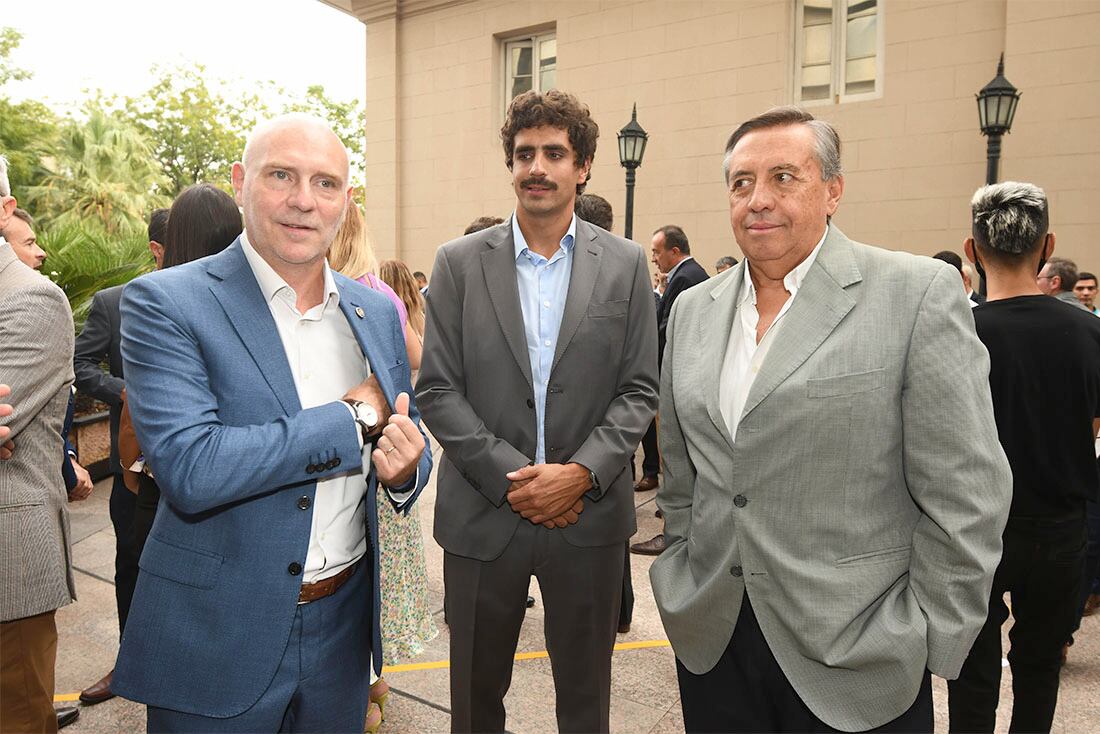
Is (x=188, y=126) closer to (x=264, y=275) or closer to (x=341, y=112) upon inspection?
(x=341, y=112)

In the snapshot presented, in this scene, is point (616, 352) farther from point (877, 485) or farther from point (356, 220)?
point (356, 220)

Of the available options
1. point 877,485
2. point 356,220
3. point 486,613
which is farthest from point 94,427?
point 877,485

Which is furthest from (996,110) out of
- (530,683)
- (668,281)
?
(530,683)

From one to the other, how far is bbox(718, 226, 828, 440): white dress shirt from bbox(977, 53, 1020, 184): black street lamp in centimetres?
797

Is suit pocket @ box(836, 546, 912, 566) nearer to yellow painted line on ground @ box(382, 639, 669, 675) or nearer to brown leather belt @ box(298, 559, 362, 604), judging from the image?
brown leather belt @ box(298, 559, 362, 604)

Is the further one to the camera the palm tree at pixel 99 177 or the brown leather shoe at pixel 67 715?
the palm tree at pixel 99 177

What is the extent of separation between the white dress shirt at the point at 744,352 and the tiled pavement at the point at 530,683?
1.97 metres

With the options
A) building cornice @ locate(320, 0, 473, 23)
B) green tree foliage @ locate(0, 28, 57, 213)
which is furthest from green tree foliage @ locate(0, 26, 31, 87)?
building cornice @ locate(320, 0, 473, 23)

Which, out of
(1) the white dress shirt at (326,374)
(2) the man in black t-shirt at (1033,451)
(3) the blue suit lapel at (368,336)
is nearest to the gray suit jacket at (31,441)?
(1) the white dress shirt at (326,374)

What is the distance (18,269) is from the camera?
244 centimetres

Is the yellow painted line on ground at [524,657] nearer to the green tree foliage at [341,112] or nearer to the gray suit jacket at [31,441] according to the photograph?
the gray suit jacket at [31,441]

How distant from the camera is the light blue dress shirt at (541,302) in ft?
8.95

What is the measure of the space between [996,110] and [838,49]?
3174mm

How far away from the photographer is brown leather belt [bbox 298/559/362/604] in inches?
74.9
